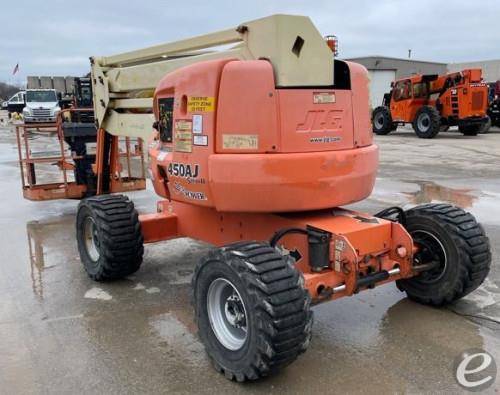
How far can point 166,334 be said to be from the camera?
3.97 meters

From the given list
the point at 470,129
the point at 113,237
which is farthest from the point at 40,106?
the point at 113,237

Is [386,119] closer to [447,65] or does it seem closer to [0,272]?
[0,272]

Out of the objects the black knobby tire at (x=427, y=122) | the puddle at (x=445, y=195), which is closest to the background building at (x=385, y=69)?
the black knobby tire at (x=427, y=122)

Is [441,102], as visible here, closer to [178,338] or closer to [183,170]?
[183,170]

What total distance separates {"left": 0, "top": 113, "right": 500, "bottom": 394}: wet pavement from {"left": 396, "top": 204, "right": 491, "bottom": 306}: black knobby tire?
0.65 feet

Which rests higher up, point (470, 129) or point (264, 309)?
point (470, 129)

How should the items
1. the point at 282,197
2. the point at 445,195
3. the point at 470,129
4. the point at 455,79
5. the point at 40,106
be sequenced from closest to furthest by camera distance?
the point at 282,197 → the point at 445,195 → the point at 455,79 → the point at 470,129 → the point at 40,106

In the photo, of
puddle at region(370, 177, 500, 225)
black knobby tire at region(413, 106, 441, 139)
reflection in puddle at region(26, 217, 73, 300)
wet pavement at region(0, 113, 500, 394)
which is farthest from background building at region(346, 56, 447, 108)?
wet pavement at region(0, 113, 500, 394)

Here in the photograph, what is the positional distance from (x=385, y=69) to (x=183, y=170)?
39211 mm

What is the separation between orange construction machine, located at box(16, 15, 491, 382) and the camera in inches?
124

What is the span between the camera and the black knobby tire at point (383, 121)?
24.0 meters

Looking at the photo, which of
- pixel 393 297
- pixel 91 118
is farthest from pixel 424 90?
pixel 393 297

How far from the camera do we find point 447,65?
158 feet

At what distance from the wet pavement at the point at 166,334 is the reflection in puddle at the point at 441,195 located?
7.83ft
